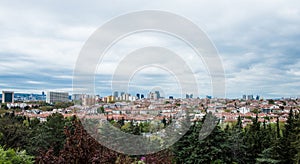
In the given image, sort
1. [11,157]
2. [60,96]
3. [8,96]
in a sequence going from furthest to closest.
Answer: [8,96] → [60,96] → [11,157]

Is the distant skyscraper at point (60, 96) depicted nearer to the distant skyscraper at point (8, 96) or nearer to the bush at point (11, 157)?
the bush at point (11, 157)

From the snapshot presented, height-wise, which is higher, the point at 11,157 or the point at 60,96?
the point at 60,96

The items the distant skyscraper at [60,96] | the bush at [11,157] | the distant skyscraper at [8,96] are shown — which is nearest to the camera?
the bush at [11,157]

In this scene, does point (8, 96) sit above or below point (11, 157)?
above

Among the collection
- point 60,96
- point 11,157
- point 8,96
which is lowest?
point 11,157

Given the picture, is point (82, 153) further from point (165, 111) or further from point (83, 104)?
point (165, 111)

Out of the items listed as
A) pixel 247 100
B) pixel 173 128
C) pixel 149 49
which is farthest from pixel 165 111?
pixel 247 100

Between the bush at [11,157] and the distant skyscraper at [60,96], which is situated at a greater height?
the distant skyscraper at [60,96]

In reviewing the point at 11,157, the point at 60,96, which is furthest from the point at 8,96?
the point at 11,157

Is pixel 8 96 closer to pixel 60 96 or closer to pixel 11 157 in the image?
pixel 60 96

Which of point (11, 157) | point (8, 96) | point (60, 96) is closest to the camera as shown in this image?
point (11, 157)

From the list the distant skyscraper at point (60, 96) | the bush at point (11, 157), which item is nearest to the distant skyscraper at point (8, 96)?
the distant skyscraper at point (60, 96)

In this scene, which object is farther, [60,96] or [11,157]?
[60,96]
